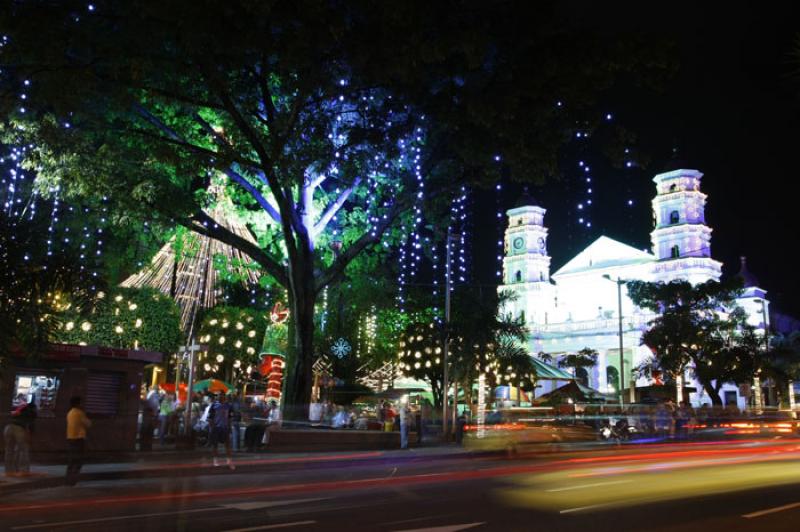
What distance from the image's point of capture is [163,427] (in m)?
22.7

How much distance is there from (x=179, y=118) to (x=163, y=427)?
972 cm

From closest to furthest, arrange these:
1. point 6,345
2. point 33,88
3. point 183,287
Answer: point 6,345 → point 33,88 → point 183,287

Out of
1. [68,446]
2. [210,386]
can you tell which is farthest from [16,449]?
[210,386]

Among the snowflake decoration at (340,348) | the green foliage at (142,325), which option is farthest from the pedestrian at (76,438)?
the snowflake decoration at (340,348)

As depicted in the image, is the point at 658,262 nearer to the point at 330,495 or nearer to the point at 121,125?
the point at 121,125

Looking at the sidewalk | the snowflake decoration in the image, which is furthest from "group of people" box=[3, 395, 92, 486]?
the snowflake decoration

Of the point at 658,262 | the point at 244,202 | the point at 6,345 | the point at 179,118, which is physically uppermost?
the point at 658,262

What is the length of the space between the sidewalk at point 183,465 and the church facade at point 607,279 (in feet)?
162

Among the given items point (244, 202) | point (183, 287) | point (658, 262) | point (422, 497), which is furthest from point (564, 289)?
point (422, 497)

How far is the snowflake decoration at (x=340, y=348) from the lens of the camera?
41.1 m

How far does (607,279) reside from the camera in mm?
76250

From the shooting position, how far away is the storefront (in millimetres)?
17453

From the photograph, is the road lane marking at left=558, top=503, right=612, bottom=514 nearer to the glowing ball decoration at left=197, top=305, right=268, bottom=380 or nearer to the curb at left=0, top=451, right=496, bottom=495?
the curb at left=0, top=451, right=496, bottom=495

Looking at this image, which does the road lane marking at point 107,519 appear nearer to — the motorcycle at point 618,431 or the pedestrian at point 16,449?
the pedestrian at point 16,449
